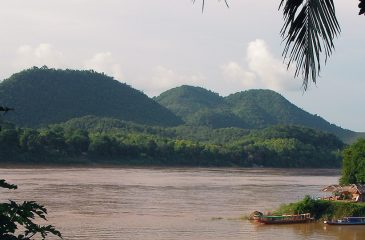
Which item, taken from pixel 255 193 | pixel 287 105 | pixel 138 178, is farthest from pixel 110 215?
pixel 287 105

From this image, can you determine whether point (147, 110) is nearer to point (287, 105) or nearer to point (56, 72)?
point (56, 72)

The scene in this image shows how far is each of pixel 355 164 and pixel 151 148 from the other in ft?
142

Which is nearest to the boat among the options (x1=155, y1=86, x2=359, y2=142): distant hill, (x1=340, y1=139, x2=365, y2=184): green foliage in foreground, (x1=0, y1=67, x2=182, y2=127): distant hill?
(x1=340, y1=139, x2=365, y2=184): green foliage in foreground

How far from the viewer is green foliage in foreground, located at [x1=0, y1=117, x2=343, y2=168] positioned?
6034 cm

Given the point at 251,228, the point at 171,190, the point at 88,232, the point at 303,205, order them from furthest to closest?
the point at 171,190
the point at 303,205
the point at 251,228
the point at 88,232

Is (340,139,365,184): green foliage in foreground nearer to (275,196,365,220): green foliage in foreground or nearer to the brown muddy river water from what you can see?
(275,196,365,220): green foliage in foreground

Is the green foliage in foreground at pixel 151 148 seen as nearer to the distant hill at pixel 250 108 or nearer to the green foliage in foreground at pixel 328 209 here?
the green foliage in foreground at pixel 328 209

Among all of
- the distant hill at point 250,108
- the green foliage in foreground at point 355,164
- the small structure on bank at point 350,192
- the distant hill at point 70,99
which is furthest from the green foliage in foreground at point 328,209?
the distant hill at point 250,108

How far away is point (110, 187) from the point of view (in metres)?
39.4

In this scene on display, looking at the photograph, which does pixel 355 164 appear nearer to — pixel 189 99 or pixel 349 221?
pixel 349 221

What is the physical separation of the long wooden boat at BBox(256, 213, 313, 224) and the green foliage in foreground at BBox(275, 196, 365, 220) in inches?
20.5

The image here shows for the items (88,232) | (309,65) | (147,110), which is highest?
(147,110)

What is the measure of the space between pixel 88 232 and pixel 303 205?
960cm

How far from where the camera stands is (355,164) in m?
30.0
